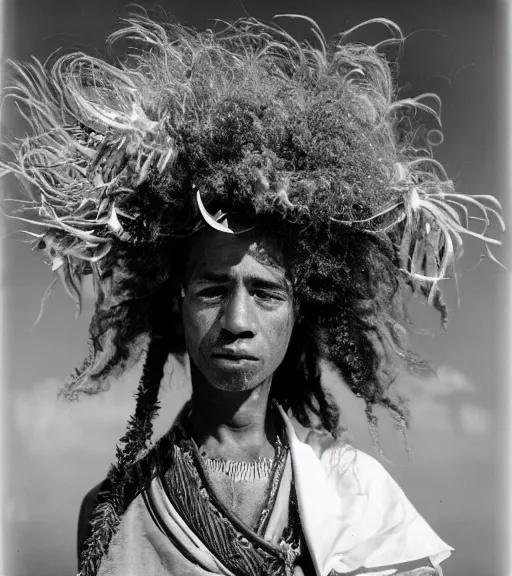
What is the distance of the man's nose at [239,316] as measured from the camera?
8.70ft

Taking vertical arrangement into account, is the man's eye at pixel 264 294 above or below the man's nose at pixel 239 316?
above

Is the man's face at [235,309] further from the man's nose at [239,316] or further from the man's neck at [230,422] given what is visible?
the man's neck at [230,422]

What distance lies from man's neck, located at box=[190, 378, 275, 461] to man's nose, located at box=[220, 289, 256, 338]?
287 mm

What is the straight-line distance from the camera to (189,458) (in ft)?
9.36

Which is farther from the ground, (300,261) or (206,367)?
(300,261)

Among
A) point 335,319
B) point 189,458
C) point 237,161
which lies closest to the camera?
point 237,161

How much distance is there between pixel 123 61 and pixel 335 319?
1253mm

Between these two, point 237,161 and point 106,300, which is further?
point 106,300

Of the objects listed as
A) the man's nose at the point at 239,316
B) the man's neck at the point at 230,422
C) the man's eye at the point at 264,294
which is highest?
the man's eye at the point at 264,294

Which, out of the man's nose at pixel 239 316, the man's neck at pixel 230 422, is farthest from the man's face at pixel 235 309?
the man's neck at pixel 230 422

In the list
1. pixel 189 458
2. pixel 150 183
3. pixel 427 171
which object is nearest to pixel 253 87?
pixel 150 183

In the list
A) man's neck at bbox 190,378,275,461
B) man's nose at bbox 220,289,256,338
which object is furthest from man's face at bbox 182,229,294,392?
man's neck at bbox 190,378,275,461

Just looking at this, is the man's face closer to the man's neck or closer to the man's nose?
the man's nose

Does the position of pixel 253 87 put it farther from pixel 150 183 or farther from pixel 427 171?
pixel 427 171
